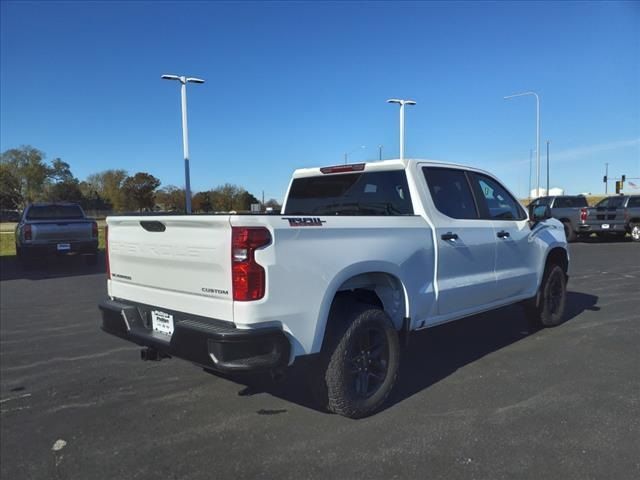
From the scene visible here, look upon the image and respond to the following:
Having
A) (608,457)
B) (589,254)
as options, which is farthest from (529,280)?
(589,254)

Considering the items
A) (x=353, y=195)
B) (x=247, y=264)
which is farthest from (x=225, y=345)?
(x=353, y=195)

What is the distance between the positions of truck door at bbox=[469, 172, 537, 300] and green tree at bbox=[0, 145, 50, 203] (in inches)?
3439

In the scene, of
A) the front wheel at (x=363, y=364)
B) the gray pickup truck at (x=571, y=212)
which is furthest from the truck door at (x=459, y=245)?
the gray pickup truck at (x=571, y=212)

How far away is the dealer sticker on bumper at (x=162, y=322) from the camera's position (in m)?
3.52

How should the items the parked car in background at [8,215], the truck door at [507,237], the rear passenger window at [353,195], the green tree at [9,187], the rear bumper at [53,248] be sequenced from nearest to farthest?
the rear passenger window at [353,195]
the truck door at [507,237]
the rear bumper at [53,248]
the parked car in background at [8,215]
the green tree at [9,187]

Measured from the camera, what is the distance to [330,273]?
3340 millimetres

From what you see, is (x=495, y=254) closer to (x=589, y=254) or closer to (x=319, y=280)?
(x=319, y=280)

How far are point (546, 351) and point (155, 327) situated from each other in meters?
3.84

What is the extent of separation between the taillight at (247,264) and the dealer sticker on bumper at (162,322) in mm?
775

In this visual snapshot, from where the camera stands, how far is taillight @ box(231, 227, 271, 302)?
9.82ft

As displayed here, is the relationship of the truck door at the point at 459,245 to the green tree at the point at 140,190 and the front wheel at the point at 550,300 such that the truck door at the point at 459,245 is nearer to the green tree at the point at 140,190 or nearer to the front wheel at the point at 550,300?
the front wheel at the point at 550,300

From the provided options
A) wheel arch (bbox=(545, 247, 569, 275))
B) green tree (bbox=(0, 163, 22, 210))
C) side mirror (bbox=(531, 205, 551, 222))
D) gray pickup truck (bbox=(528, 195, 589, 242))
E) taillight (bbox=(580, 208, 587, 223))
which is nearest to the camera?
side mirror (bbox=(531, 205, 551, 222))

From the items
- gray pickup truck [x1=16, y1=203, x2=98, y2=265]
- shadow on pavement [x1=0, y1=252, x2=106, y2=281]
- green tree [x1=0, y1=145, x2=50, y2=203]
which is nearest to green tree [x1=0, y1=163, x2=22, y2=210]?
green tree [x1=0, y1=145, x2=50, y2=203]

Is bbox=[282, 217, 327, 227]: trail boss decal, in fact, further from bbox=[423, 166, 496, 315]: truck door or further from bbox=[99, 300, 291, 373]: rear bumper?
bbox=[423, 166, 496, 315]: truck door
